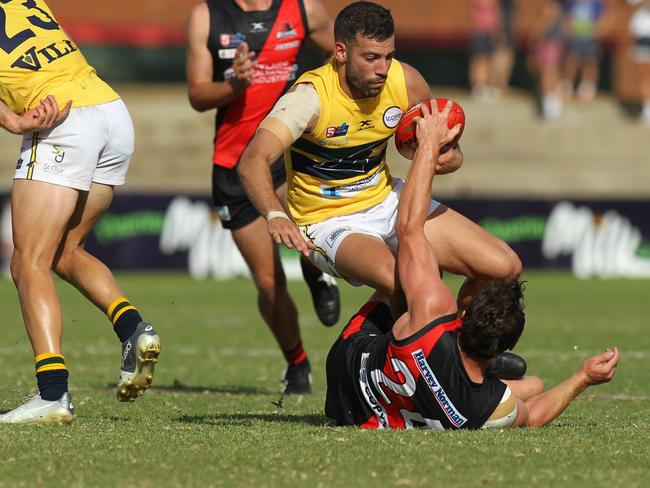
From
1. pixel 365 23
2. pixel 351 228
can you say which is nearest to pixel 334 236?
pixel 351 228

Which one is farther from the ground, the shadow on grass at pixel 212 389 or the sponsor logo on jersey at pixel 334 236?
the sponsor logo on jersey at pixel 334 236

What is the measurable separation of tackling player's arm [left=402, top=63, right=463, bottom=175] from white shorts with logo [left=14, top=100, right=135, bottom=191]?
62.0 inches

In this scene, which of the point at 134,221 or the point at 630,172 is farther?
the point at 630,172

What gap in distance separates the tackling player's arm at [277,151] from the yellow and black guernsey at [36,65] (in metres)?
0.86

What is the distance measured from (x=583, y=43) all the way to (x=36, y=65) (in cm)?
1950

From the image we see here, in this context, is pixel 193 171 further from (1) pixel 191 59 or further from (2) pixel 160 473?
(2) pixel 160 473

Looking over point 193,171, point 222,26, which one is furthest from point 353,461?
point 193,171

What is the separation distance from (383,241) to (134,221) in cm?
1278

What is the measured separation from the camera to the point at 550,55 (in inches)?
958

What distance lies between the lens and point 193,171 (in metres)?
24.0

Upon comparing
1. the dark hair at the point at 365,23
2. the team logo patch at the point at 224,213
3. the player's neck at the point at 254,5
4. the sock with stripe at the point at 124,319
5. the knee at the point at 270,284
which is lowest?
the knee at the point at 270,284

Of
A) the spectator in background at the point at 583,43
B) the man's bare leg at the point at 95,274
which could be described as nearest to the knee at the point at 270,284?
the man's bare leg at the point at 95,274

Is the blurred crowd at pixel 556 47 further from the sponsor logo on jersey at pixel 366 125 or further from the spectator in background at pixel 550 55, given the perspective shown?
the sponsor logo on jersey at pixel 366 125

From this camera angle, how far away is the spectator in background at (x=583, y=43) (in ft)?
80.6
